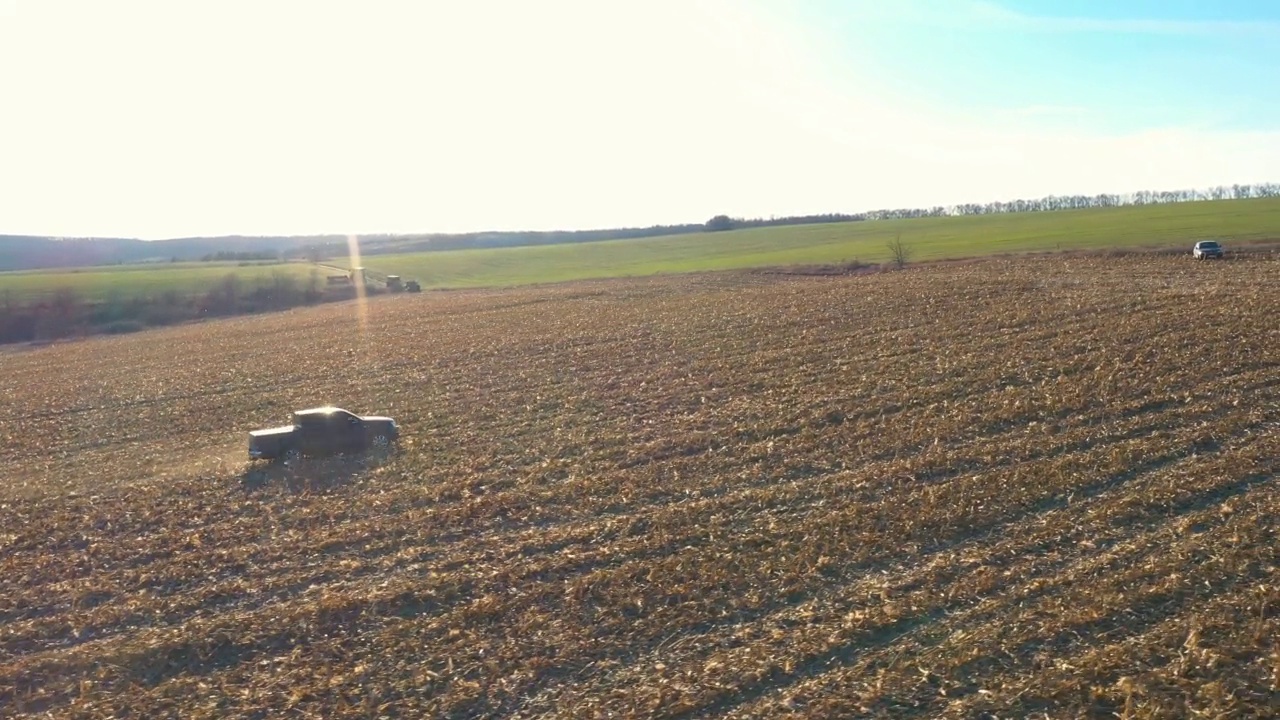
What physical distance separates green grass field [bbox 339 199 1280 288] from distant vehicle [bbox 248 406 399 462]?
57.3 meters

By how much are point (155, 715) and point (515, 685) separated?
353 cm

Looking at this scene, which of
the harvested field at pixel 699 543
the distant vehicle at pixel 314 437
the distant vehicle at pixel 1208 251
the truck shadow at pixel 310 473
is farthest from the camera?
the distant vehicle at pixel 1208 251

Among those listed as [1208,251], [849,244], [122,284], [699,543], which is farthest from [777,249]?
[699,543]

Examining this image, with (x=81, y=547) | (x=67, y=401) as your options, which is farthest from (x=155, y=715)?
(x=67, y=401)

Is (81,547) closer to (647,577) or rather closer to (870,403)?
(647,577)

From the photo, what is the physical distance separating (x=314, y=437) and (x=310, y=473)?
116 centimetres

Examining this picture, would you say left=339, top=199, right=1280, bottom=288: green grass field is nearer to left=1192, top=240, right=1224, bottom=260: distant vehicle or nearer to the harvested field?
left=1192, top=240, right=1224, bottom=260: distant vehicle

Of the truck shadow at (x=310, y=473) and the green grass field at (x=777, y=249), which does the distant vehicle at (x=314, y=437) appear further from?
the green grass field at (x=777, y=249)

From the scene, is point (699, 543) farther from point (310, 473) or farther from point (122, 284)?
point (122, 284)

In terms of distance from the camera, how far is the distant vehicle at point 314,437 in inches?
750

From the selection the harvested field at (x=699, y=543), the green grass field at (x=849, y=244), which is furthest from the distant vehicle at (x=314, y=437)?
the green grass field at (x=849, y=244)

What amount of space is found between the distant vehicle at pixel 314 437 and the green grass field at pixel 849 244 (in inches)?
2256

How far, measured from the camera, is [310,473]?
18.3 m

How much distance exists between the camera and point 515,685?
943cm
